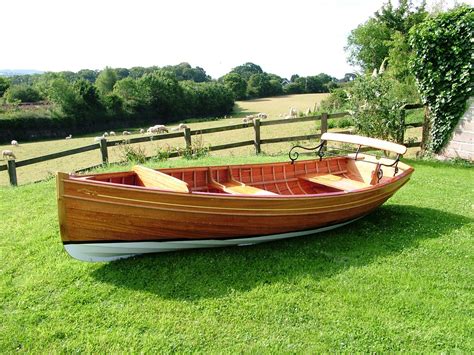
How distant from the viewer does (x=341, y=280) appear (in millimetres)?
4102

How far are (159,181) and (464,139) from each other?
8.82m

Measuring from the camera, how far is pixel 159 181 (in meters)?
4.61

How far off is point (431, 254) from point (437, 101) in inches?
265

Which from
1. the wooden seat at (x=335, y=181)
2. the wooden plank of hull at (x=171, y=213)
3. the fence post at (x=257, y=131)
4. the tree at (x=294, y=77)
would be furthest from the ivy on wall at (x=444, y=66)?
the tree at (x=294, y=77)

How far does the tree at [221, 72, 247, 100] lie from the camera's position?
6338 cm

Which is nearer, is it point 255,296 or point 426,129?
point 255,296

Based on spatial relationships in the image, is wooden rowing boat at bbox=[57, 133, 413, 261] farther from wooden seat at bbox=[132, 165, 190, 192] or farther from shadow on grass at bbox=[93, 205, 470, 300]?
shadow on grass at bbox=[93, 205, 470, 300]

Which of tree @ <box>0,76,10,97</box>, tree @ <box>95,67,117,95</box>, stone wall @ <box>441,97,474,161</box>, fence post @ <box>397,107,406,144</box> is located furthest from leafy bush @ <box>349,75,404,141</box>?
tree @ <box>95,67,117,95</box>

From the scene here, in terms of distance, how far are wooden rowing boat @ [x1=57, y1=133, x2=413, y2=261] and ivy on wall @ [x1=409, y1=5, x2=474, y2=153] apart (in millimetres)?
4992

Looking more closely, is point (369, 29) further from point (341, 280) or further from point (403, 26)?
point (341, 280)

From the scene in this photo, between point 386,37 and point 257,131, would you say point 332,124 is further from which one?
point 386,37

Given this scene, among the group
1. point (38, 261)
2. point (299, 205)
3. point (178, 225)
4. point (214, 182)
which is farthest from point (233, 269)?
point (38, 261)

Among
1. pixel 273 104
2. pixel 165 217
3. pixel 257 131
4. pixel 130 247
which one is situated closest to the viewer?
pixel 165 217

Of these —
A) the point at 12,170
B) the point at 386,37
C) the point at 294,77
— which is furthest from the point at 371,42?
the point at 294,77
